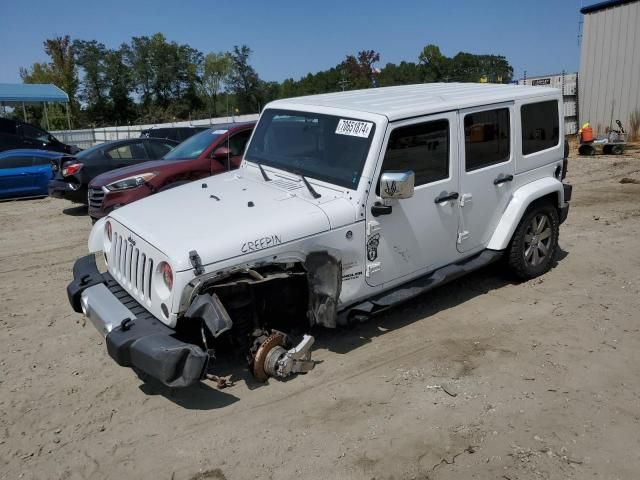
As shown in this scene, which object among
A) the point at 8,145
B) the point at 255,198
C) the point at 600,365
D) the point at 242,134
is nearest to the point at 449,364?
the point at 600,365

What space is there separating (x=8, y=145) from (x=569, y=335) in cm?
1641

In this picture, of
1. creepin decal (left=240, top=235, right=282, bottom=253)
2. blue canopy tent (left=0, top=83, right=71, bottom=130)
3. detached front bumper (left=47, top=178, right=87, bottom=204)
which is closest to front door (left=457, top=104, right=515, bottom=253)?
creepin decal (left=240, top=235, right=282, bottom=253)

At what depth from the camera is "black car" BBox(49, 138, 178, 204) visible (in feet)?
34.1

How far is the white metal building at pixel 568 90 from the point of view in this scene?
60.4 feet

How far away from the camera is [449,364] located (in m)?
4.22

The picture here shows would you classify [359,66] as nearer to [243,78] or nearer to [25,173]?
[243,78]

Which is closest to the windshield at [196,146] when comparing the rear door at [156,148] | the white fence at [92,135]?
the rear door at [156,148]

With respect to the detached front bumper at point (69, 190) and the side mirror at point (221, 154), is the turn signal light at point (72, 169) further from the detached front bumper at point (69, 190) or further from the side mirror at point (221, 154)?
the side mirror at point (221, 154)

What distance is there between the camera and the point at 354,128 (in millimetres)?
4410

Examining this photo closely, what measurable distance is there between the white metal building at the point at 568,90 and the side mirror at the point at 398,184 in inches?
642

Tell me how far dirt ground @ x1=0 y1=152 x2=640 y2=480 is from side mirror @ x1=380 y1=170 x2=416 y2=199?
130cm

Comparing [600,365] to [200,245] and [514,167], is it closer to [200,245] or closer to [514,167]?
[514,167]

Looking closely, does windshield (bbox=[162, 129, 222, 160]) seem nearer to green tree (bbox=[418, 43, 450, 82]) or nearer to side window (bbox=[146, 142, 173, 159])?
side window (bbox=[146, 142, 173, 159])

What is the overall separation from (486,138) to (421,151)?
875 millimetres
